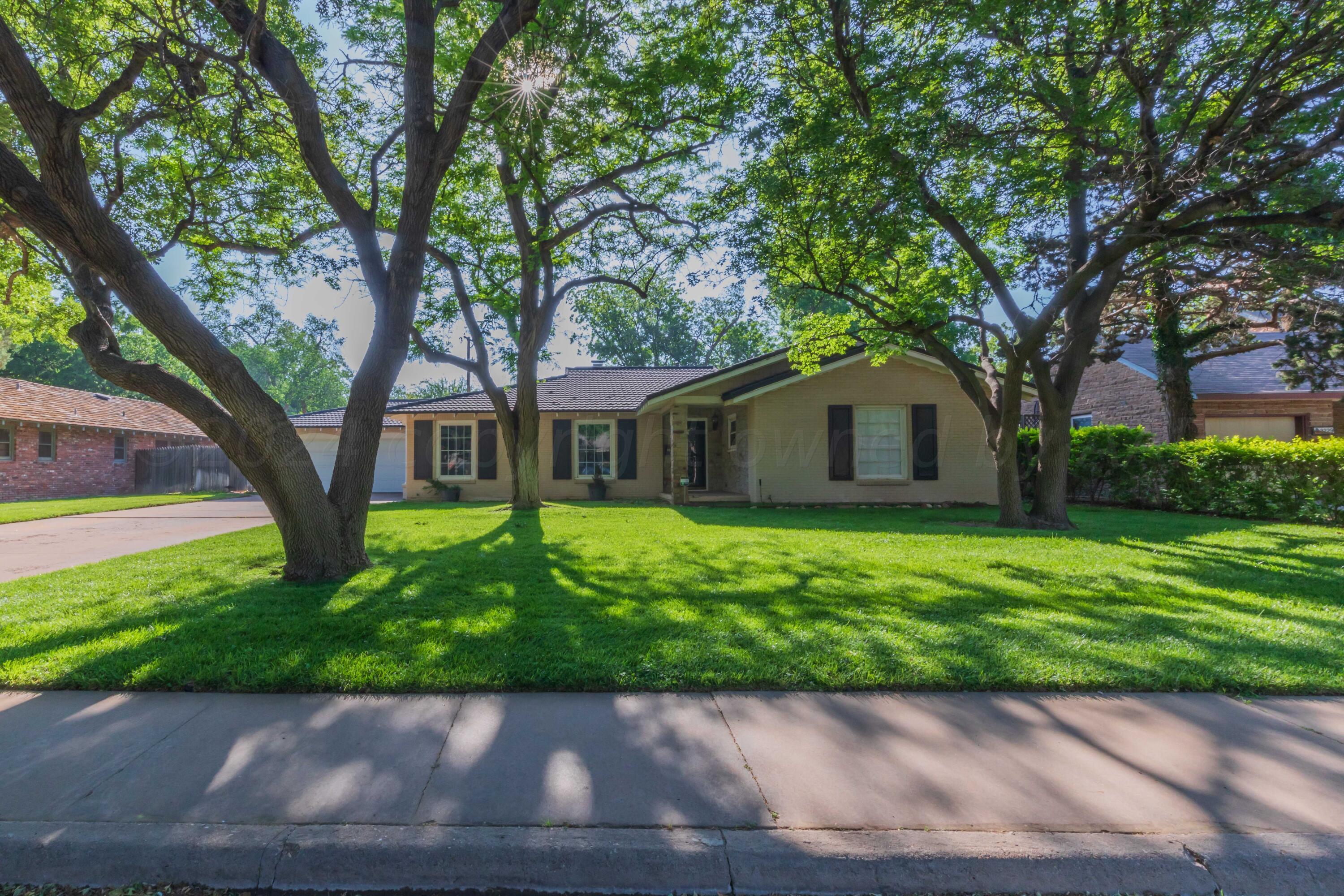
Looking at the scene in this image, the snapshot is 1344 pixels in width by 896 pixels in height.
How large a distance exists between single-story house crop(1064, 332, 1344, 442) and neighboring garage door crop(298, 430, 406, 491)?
24.1m

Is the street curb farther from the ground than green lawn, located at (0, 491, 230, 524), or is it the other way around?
green lawn, located at (0, 491, 230, 524)

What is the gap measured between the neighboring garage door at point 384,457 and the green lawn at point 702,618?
13763 mm

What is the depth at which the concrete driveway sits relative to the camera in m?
6.99

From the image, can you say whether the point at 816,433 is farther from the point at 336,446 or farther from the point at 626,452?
the point at 336,446

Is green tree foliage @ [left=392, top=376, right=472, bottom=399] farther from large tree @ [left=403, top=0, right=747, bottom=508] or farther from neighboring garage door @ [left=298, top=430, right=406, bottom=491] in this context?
large tree @ [left=403, top=0, right=747, bottom=508]

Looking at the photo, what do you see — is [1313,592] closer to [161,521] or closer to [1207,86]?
[1207,86]

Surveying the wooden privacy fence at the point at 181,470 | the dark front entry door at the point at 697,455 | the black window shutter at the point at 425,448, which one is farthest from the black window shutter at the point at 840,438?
the wooden privacy fence at the point at 181,470

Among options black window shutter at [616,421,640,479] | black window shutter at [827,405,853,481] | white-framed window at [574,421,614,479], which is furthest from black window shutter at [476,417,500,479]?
black window shutter at [827,405,853,481]

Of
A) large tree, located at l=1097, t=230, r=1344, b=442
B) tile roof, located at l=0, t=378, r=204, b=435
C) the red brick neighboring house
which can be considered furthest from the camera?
tile roof, located at l=0, t=378, r=204, b=435

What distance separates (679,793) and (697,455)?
1406cm

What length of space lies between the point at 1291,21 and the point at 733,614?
8259mm

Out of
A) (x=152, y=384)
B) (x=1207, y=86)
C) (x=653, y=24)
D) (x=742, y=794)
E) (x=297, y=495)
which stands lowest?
(x=742, y=794)

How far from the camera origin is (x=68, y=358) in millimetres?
30531

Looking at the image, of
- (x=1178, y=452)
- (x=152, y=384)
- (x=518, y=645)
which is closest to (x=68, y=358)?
(x=152, y=384)
